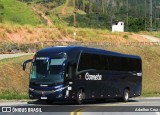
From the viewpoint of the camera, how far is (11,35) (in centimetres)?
6756

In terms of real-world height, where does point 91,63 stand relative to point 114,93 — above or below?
above

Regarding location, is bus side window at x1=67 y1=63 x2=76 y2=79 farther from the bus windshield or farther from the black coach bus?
the bus windshield

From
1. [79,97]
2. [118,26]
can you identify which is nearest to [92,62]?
[79,97]

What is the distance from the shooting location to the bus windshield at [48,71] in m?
25.9

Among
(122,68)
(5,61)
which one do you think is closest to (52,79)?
(122,68)

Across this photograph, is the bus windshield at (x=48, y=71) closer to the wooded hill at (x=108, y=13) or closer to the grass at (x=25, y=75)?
the grass at (x=25, y=75)

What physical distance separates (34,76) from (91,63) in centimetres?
405

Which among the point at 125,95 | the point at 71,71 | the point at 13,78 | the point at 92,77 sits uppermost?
the point at 71,71

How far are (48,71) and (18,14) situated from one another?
247 feet

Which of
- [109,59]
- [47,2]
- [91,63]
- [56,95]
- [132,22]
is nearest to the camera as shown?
[56,95]

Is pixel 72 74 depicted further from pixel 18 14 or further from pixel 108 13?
pixel 108 13

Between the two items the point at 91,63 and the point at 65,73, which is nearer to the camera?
the point at 65,73

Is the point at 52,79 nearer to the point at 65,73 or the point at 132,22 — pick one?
the point at 65,73

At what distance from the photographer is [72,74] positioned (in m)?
26.3
